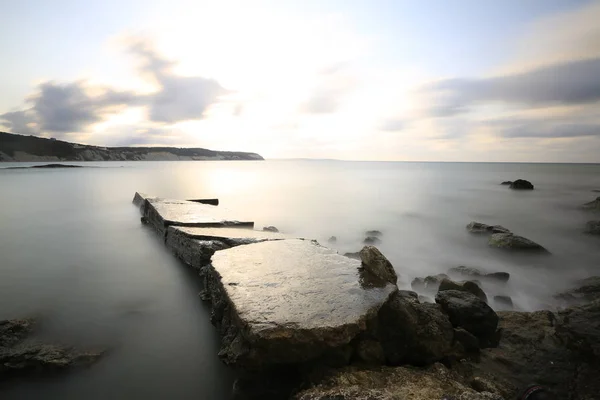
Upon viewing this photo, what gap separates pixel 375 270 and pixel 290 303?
109cm

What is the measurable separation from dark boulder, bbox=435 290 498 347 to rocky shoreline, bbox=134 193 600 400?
10 mm

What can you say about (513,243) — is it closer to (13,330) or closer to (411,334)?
(411,334)

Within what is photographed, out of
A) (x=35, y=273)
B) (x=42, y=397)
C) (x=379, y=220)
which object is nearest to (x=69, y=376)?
(x=42, y=397)

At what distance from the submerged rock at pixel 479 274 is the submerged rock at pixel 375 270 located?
13.2ft

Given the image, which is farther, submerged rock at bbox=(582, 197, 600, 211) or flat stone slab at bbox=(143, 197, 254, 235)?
submerged rock at bbox=(582, 197, 600, 211)

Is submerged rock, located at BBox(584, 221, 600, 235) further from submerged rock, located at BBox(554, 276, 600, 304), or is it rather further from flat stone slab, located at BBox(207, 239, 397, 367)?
flat stone slab, located at BBox(207, 239, 397, 367)

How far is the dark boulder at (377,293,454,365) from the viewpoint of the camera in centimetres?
284

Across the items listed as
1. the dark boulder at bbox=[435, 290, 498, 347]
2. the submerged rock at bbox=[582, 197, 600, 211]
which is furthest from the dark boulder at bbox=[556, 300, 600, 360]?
the submerged rock at bbox=[582, 197, 600, 211]

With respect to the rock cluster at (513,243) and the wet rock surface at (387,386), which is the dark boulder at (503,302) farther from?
the rock cluster at (513,243)

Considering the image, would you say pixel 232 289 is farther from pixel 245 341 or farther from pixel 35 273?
pixel 35 273

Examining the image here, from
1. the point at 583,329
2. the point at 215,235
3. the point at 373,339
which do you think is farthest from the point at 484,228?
the point at 373,339

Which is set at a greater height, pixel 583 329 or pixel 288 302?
pixel 288 302

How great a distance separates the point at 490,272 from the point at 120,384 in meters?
7.00

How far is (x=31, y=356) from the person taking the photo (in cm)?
296
